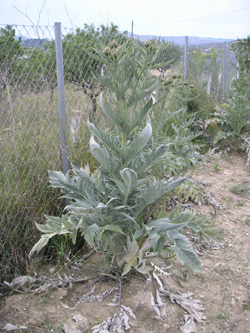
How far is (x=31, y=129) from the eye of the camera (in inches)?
139

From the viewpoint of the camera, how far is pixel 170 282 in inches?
118

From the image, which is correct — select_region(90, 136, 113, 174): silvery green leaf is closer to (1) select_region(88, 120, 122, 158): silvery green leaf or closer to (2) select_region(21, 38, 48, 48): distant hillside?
(1) select_region(88, 120, 122, 158): silvery green leaf

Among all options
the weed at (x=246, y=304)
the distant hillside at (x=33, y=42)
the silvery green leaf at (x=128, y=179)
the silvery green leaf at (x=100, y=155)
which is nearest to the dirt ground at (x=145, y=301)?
the weed at (x=246, y=304)

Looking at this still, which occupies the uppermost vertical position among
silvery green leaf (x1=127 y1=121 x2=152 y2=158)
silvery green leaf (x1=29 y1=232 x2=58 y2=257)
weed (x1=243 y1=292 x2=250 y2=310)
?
silvery green leaf (x1=127 y1=121 x2=152 y2=158)

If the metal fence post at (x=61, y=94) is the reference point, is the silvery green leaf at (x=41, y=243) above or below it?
below

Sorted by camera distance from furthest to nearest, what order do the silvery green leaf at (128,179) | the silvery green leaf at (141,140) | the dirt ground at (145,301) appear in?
the dirt ground at (145,301), the silvery green leaf at (141,140), the silvery green leaf at (128,179)

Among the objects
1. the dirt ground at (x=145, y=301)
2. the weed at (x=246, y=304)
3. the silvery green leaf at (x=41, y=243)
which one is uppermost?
the silvery green leaf at (x=41, y=243)

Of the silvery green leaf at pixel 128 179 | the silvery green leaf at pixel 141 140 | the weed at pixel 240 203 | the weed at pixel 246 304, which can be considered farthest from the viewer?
the weed at pixel 240 203

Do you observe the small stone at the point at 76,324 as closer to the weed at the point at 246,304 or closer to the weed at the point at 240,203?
the weed at the point at 246,304

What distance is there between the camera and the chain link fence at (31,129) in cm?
319

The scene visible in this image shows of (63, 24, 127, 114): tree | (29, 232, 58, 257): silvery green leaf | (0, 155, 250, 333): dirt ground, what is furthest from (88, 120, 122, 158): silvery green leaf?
(63, 24, 127, 114): tree

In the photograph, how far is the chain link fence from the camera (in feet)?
10.5

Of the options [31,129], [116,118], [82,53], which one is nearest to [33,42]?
[31,129]

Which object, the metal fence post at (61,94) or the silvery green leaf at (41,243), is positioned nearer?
the silvery green leaf at (41,243)
